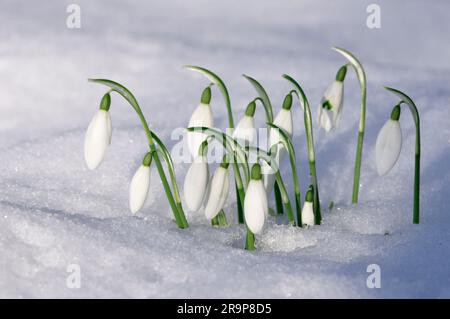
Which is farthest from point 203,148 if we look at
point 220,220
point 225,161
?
point 220,220

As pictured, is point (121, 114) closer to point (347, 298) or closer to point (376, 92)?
point (376, 92)

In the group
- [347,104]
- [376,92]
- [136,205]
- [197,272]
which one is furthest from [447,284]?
[376,92]

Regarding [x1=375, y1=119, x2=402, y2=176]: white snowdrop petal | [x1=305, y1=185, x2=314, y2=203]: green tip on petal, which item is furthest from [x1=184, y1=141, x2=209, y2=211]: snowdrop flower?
[x1=375, y1=119, x2=402, y2=176]: white snowdrop petal

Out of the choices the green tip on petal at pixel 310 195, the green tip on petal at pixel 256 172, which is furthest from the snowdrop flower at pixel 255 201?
the green tip on petal at pixel 310 195

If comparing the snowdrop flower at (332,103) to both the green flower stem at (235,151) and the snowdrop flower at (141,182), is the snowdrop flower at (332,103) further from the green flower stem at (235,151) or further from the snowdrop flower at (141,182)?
the snowdrop flower at (141,182)

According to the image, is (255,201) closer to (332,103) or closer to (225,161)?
(225,161)

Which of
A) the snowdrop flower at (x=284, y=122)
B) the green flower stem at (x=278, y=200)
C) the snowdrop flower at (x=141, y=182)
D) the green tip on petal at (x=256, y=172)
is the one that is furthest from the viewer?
the green flower stem at (x=278, y=200)
